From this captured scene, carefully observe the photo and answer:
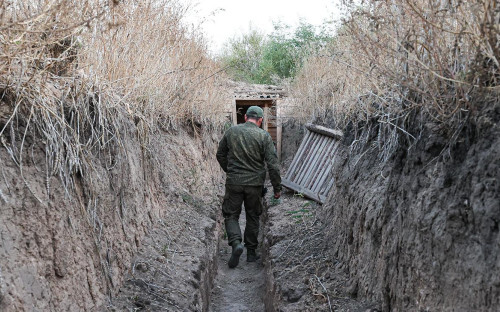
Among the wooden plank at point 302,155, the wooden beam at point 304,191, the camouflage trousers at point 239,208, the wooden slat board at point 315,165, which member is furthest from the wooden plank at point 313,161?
the camouflage trousers at point 239,208

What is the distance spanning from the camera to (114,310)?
10.2 ft

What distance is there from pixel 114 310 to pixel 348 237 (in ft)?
6.37

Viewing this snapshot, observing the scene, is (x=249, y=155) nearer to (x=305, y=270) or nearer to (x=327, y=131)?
(x=327, y=131)

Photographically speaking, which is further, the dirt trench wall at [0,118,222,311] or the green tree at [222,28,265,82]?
the green tree at [222,28,265,82]

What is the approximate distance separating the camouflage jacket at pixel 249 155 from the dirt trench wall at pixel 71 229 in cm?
180

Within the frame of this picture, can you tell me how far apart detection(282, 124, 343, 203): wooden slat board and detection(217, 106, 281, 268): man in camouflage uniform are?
65 cm

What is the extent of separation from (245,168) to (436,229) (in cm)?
404

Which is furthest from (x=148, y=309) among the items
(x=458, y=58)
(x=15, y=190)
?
(x=458, y=58)

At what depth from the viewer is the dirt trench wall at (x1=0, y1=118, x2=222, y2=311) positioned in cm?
241

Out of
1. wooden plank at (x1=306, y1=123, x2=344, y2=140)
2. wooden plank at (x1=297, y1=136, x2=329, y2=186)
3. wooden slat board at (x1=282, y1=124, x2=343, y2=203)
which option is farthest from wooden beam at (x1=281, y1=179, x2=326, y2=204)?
wooden plank at (x1=306, y1=123, x2=344, y2=140)

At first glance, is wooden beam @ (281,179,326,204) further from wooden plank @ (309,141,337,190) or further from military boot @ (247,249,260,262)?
military boot @ (247,249,260,262)

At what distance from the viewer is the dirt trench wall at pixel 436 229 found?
1996 mm

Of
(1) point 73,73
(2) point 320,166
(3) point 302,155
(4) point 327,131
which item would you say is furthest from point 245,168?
(1) point 73,73

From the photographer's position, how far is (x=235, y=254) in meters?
6.20
